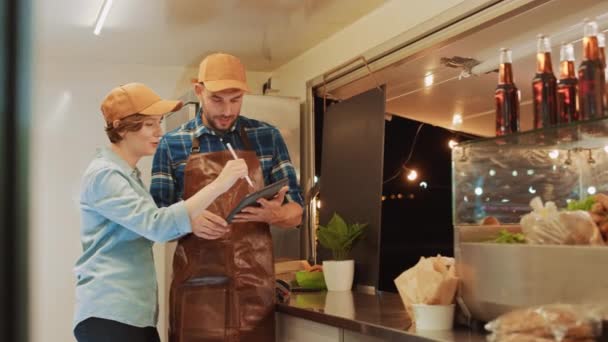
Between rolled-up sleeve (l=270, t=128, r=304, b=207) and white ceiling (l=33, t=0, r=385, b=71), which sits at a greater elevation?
white ceiling (l=33, t=0, r=385, b=71)

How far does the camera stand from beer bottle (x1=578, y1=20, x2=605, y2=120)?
1122mm

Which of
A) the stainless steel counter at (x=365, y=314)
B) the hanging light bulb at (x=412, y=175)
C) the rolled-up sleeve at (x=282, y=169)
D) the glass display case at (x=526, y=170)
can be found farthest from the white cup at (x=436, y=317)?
the hanging light bulb at (x=412, y=175)

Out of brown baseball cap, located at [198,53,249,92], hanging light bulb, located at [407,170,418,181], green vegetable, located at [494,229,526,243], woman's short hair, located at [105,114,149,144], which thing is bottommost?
green vegetable, located at [494,229,526,243]

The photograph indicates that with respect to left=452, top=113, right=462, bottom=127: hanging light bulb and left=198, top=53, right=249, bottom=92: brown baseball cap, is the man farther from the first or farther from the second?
left=452, top=113, right=462, bottom=127: hanging light bulb

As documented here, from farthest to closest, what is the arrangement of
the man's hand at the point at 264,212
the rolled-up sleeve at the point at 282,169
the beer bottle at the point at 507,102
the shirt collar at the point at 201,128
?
the rolled-up sleeve at the point at 282,169 → the shirt collar at the point at 201,128 → the man's hand at the point at 264,212 → the beer bottle at the point at 507,102

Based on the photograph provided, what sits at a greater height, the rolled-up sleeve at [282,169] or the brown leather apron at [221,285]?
the rolled-up sleeve at [282,169]

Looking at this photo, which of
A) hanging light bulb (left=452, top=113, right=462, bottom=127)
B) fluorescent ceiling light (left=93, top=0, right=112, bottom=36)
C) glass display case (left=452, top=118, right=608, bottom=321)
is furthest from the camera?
hanging light bulb (left=452, top=113, right=462, bottom=127)

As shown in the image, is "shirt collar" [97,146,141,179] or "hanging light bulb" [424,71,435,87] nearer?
"shirt collar" [97,146,141,179]

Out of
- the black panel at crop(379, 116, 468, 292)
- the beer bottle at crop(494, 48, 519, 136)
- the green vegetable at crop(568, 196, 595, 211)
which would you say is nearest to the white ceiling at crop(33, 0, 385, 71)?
the black panel at crop(379, 116, 468, 292)

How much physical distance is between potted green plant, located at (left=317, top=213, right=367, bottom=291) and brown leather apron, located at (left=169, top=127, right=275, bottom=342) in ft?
1.37

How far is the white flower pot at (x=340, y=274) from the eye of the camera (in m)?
2.31

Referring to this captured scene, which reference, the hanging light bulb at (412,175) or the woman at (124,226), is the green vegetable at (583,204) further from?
the hanging light bulb at (412,175)

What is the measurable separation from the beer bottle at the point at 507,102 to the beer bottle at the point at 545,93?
0.07m

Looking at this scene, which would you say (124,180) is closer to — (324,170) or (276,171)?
(276,171)
